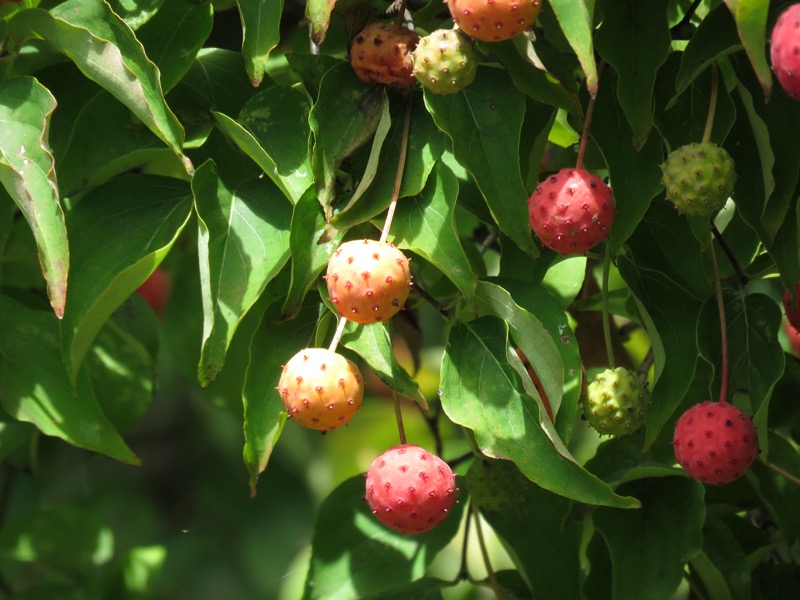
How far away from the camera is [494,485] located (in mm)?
1282

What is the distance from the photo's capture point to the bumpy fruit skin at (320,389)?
917mm

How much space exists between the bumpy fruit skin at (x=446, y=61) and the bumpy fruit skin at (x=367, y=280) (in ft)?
0.44

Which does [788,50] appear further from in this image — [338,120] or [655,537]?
[655,537]

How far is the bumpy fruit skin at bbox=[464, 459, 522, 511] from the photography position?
50.4 inches

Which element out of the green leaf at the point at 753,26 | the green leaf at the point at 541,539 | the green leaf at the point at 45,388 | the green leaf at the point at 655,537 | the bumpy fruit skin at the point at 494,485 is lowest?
the green leaf at the point at 541,539

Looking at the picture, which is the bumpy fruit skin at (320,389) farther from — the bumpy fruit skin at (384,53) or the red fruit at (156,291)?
the red fruit at (156,291)

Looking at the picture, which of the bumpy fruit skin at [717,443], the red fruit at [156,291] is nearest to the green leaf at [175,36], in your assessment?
the bumpy fruit skin at [717,443]

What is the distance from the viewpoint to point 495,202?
0.99 meters

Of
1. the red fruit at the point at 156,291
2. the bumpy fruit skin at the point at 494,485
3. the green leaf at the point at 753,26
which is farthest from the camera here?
the red fruit at the point at 156,291

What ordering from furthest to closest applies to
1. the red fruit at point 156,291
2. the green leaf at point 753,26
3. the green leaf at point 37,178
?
the red fruit at point 156,291
the green leaf at point 37,178
the green leaf at point 753,26

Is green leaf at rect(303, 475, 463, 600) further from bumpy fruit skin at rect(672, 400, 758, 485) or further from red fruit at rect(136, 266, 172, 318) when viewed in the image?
red fruit at rect(136, 266, 172, 318)

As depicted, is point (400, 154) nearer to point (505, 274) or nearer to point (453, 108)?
point (453, 108)

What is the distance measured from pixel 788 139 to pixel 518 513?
511 millimetres

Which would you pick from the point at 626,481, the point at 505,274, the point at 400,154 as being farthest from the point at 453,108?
the point at 626,481
